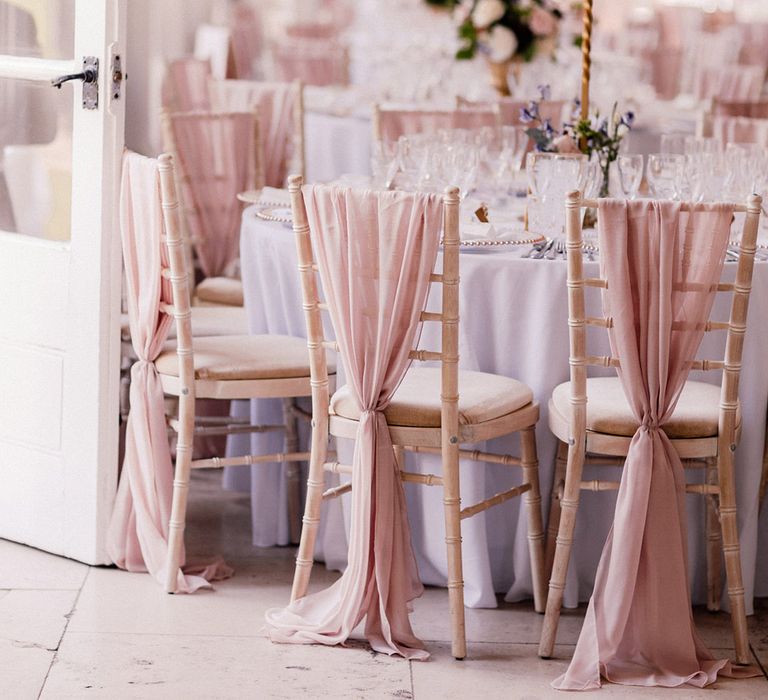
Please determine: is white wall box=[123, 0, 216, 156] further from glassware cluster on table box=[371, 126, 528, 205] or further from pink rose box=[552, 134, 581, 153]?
pink rose box=[552, 134, 581, 153]

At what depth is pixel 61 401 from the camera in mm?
3479

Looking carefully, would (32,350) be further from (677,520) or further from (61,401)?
(677,520)

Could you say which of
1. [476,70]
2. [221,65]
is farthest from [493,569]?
[221,65]

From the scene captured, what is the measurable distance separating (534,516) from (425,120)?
2.33 metres

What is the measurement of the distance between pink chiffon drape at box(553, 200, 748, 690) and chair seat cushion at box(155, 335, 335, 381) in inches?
32.6

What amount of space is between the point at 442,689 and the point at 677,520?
0.62m

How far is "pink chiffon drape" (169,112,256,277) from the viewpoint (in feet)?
15.7

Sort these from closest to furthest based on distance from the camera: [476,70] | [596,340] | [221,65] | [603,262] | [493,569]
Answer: [603,262]
[596,340]
[493,569]
[476,70]
[221,65]

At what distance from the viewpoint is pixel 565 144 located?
3705 millimetres

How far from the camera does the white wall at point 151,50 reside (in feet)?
22.1

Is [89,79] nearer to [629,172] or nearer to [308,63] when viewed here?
[629,172]

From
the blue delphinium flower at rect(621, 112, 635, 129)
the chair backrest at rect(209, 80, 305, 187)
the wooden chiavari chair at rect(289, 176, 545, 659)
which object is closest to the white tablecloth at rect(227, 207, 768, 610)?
the wooden chiavari chair at rect(289, 176, 545, 659)

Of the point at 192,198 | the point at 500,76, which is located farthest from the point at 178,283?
the point at 500,76

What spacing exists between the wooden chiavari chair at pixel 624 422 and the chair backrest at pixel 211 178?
1.96 meters
